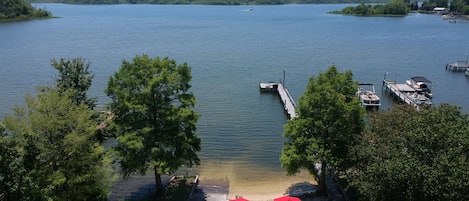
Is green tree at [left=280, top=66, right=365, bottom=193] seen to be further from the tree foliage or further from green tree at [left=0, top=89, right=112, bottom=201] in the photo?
the tree foliage

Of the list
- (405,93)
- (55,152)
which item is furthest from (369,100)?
(55,152)

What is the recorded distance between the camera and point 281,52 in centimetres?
8556

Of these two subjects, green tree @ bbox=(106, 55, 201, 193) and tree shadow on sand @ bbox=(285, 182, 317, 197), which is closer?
green tree @ bbox=(106, 55, 201, 193)

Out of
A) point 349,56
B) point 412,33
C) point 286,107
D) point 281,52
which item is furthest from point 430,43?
point 286,107

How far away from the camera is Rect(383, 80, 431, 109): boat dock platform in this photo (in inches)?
1954

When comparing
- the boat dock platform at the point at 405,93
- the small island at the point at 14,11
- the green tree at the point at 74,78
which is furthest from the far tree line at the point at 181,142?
the small island at the point at 14,11

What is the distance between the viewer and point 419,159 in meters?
17.0

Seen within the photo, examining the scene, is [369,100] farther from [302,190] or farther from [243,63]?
[243,63]

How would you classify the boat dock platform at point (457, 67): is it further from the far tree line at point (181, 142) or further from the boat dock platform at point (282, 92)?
the far tree line at point (181, 142)

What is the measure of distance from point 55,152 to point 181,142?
23.3ft

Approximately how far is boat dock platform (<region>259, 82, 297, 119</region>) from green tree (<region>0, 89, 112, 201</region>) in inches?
1130

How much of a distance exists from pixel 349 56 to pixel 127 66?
67.4 metres

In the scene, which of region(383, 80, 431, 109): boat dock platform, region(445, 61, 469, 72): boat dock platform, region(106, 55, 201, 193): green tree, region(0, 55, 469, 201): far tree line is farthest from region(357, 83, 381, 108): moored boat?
region(106, 55, 201, 193): green tree

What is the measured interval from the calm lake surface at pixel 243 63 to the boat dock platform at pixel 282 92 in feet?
3.57
